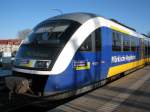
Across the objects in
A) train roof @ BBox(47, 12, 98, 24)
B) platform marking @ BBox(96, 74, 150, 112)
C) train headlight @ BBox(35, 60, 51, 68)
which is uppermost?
train roof @ BBox(47, 12, 98, 24)

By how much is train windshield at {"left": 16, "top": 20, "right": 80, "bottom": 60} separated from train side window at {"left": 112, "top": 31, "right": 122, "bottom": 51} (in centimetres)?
320

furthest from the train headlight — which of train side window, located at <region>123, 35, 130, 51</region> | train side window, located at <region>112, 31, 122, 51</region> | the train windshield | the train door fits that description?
train side window, located at <region>123, 35, 130, 51</region>

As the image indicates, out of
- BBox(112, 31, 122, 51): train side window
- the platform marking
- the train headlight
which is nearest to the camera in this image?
the platform marking

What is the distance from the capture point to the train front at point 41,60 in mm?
7629

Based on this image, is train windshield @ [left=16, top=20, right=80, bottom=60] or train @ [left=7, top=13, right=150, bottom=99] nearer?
train @ [left=7, top=13, right=150, bottom=99]

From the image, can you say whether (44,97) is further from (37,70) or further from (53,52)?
(53,52)

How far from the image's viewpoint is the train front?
300 inches

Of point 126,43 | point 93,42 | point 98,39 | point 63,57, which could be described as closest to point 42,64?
point 63,57

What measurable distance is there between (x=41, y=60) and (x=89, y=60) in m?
1.83

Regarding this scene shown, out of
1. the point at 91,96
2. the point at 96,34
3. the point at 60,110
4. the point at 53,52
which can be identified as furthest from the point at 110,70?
the point at 60,110

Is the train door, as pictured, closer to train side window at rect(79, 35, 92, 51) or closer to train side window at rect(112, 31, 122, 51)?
train side window at rect(79, 35, 92, 51)

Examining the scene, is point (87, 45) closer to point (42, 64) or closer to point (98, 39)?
point (98, 39)

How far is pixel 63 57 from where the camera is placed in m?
7.88

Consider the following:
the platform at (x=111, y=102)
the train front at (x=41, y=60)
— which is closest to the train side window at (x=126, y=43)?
the platform at (x=111, y=102)
